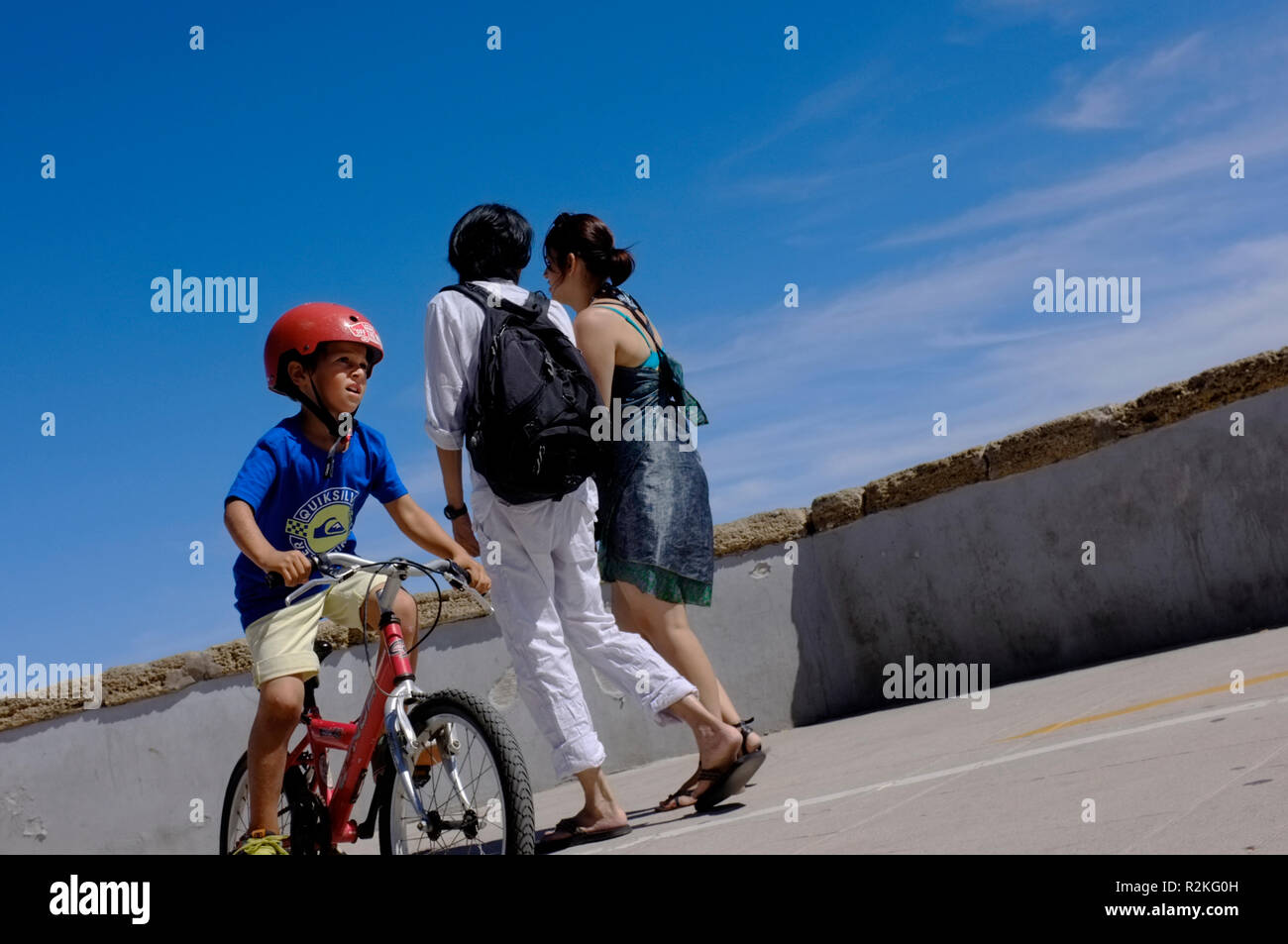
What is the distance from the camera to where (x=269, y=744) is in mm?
3256

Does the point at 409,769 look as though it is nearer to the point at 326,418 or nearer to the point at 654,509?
the point at 326,418

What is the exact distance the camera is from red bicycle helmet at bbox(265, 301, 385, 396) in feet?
11.4

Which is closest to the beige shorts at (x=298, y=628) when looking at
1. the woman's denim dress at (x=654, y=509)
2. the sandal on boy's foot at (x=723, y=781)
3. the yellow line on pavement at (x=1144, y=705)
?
the woman's denim dress at (x=654, y=509)

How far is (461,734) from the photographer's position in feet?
9.80

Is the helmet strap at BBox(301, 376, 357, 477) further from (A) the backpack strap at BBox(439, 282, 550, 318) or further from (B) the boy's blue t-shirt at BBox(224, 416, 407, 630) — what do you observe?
(A) the backpack strap at BBox(439, 282, 550, 318)

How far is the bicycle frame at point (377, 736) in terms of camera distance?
300 cm

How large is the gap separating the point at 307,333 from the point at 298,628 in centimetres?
80

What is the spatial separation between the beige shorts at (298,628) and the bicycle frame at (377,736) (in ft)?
0.21

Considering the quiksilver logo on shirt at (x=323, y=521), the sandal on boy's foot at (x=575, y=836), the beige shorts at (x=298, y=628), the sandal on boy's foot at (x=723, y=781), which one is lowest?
the sandal on boy's foot at (x=575, y=836)

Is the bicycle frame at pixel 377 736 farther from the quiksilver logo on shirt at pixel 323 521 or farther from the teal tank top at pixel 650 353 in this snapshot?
the teal tank top at pixel 650 353

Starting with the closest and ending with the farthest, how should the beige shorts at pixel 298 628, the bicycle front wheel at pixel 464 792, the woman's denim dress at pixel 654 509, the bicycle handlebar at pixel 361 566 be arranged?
the bicycle front wheel at pixel 464 792, the bicycle handlebar at pixel 361 566, the beige shorts at pixel 298 628, the woman's denim dress at pixel 654 509

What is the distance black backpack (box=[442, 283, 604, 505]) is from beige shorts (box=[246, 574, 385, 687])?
18.5 inches
